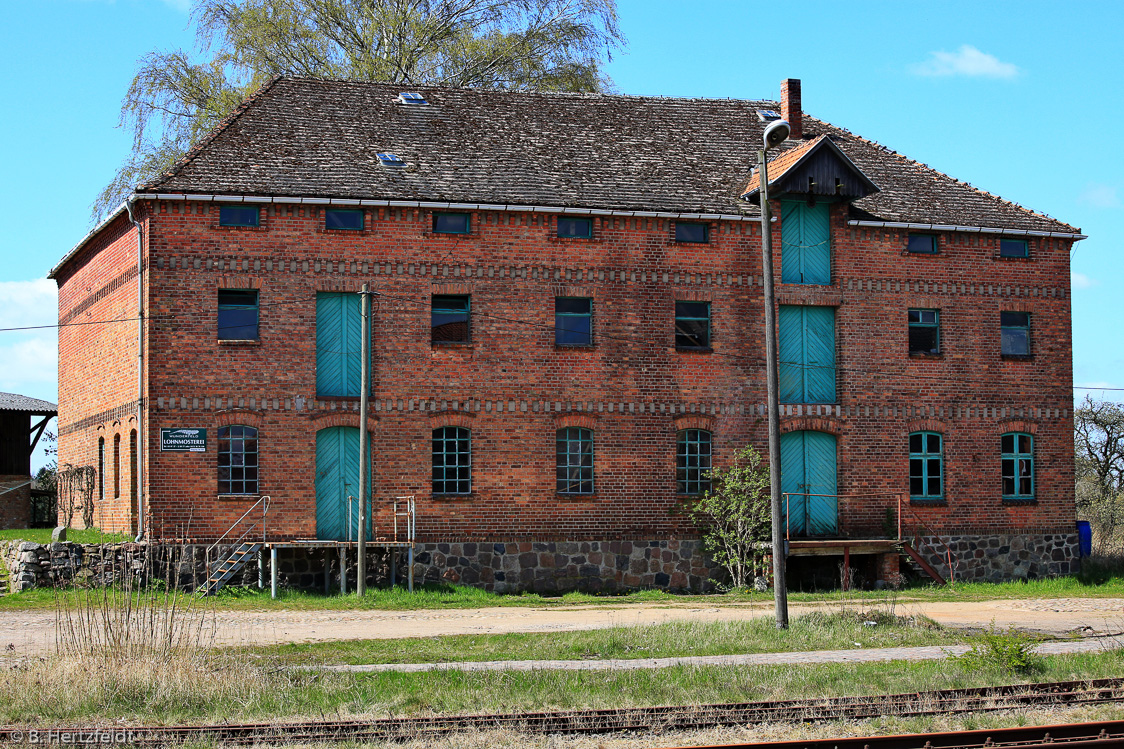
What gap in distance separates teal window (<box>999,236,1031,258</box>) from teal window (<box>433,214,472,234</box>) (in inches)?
503

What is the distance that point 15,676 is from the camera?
1189cm

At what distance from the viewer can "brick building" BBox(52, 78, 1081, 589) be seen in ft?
81.6

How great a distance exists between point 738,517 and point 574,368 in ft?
15.6

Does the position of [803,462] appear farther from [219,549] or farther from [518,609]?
[219,549]

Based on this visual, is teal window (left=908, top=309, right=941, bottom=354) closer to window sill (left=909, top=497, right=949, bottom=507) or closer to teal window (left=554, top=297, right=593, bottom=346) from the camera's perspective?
window sill (left=909, top=497, right=949, bottom=507)

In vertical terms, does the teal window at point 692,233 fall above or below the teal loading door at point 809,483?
above

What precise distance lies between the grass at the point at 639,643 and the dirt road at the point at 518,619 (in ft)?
3.73

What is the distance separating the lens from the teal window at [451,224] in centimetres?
2608

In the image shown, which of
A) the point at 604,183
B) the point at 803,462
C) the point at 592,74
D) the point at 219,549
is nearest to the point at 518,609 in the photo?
the point at 219,549

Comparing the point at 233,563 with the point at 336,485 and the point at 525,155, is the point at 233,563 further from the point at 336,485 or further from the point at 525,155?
the point at 525,155

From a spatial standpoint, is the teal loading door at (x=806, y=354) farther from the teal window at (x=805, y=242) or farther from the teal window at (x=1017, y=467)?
the teal window at (x=1017, y=467)

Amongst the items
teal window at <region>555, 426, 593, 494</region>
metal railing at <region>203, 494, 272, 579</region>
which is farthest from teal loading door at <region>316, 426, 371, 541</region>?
teal window at <region>555, 426, 593, 494</region>

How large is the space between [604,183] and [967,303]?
9.00 meters

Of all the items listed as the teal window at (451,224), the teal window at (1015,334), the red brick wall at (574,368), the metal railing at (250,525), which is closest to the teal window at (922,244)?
the red brick wall at (574,368)
